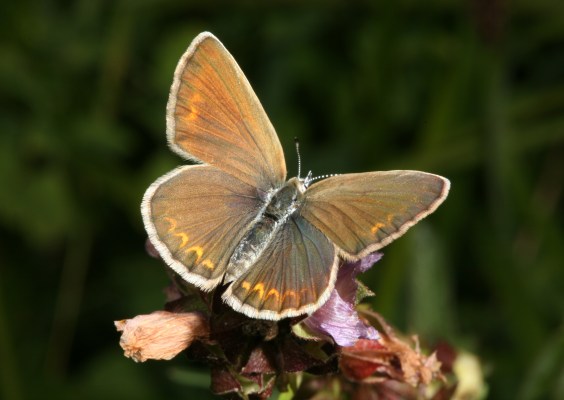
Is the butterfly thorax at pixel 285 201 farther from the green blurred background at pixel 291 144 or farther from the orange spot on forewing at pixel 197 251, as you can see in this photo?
the green blurred background at pixel 291 144

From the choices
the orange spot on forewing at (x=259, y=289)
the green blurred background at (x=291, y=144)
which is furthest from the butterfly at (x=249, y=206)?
the green blurred background at (x=291, y=144)

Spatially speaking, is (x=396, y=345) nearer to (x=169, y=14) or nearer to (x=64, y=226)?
(x=64, y=226)

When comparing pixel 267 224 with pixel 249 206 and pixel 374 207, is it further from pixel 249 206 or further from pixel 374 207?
pixel 374 207

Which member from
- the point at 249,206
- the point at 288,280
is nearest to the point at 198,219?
the point at 249,206

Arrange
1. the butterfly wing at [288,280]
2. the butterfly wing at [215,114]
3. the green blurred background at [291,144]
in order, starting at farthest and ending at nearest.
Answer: the green blurred background at [291,144], the butterfly wing at [215,114], the butterfly wing at [288,280]

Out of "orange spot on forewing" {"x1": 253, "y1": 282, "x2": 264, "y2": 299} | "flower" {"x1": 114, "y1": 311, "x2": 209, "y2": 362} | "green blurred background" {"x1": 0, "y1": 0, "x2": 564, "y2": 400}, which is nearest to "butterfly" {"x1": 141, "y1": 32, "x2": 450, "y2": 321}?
"orange spot on forewing" {"x1": 253, "y1": 282, "x2": 264, "y2": 299}

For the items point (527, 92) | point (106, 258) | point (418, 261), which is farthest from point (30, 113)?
point (527, 92)
